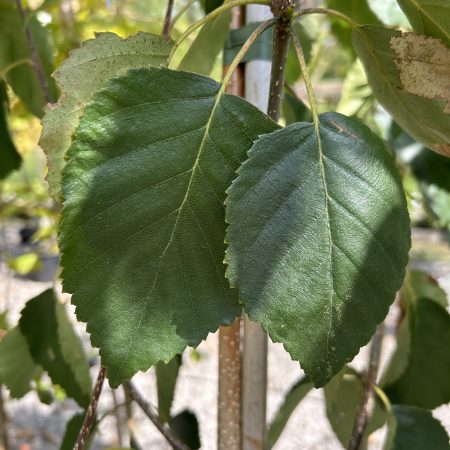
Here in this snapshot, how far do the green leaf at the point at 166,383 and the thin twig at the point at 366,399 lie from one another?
19cm

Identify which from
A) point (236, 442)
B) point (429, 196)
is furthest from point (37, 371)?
point (429, 196)

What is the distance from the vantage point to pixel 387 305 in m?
0.40

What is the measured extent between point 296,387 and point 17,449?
174cm

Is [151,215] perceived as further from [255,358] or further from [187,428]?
[187,428]

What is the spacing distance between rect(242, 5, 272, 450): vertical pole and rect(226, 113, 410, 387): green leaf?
7.0 inches

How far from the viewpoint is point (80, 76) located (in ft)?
1.47

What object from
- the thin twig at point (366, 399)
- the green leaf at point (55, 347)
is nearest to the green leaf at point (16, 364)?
the green leaf at point (55, 347)

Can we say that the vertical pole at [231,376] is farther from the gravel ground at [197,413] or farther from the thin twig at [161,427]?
the gravel ground at [197,413]

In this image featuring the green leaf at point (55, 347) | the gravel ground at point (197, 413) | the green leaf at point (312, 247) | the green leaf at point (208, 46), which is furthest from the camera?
the gravel ground at point (197, 413)

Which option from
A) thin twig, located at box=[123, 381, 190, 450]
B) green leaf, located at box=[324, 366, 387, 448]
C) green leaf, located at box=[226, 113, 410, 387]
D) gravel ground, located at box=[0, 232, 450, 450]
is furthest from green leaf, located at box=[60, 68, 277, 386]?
gravel ground, located at box=[0, 232, 450, 450]

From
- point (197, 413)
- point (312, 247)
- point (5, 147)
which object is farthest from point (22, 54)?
point (197, 413)

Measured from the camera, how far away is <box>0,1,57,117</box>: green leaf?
2.41 ft

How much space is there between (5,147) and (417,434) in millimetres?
544

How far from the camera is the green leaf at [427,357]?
0.70 metres
